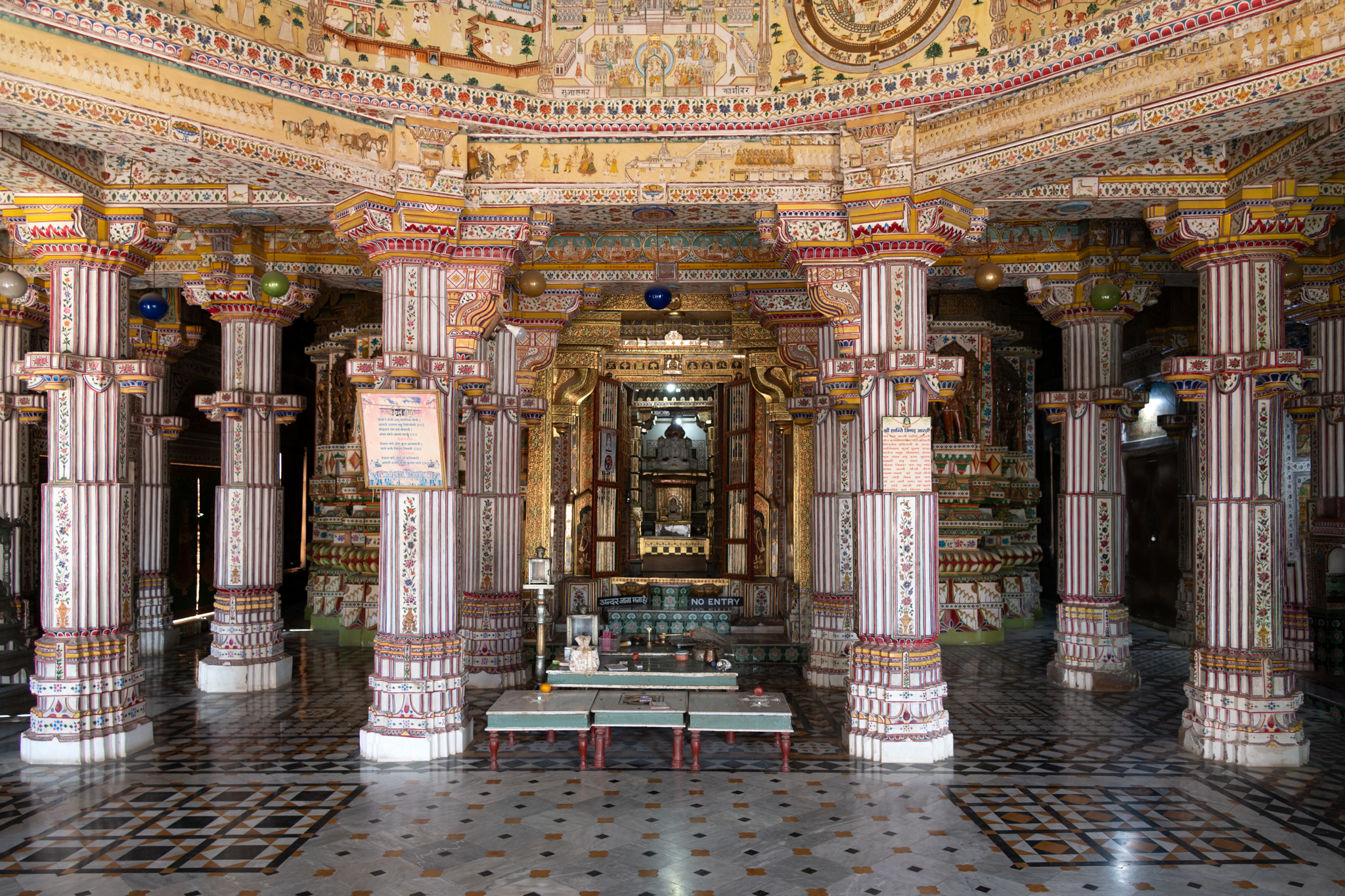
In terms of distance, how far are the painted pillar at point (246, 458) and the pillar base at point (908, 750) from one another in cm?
686

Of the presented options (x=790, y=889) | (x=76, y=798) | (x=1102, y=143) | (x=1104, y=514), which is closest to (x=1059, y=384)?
(x=1104, y=514)

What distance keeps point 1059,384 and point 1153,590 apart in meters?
5.19

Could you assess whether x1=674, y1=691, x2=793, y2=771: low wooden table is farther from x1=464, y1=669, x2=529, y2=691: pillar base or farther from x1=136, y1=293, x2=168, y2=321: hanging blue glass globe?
x1=136, y1=293, x2=168, y2=321: hanging blue glass globe

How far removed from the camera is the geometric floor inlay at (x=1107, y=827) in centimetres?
579

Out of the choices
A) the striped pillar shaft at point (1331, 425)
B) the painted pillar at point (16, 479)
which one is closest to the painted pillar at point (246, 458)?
the painted pillar at point (16, 479)

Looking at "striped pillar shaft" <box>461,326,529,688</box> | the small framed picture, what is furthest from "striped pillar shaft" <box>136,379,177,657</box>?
the small framed picture

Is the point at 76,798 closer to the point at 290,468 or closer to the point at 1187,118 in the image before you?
the point at 1187,118

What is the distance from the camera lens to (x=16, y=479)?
11.2m

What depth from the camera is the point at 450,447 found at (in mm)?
7988

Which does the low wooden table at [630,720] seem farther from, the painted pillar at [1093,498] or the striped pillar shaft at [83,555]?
the painted pillar at [1093,498]

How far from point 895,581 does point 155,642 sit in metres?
10.9

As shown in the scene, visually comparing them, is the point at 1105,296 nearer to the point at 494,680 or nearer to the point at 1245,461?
the point at 1245,461

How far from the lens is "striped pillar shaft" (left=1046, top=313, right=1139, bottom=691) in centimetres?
1068

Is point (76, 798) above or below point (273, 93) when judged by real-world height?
below
